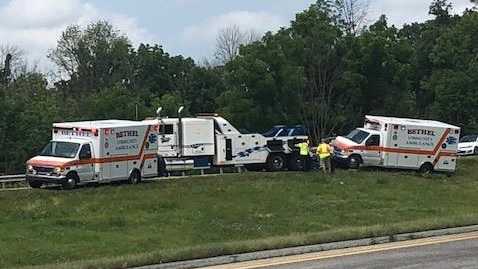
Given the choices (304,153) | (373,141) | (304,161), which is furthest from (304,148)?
(373,141)

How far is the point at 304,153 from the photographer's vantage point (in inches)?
1537

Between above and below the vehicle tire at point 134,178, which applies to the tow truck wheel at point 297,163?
above

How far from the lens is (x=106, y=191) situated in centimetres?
2947

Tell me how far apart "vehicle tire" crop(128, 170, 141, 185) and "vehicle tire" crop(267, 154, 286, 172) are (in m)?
7.82

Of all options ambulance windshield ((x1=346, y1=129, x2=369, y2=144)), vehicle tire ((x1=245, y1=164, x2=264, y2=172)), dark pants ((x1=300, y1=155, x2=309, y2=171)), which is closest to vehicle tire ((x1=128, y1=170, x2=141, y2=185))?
vehicle tire ((x1=245, y1=164, x2=264, y2=172))

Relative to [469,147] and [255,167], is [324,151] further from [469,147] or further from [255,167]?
[469,147]

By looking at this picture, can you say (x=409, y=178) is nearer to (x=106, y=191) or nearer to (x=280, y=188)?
(x=280, y=188)

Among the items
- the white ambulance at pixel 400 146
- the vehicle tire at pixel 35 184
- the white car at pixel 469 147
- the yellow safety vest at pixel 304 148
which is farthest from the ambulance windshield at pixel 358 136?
the vehicle tire at pixel 35 184

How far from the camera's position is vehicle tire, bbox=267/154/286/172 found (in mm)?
39188

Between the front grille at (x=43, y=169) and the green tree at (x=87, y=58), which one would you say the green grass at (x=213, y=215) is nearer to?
the front grille at (x=43, y=169)

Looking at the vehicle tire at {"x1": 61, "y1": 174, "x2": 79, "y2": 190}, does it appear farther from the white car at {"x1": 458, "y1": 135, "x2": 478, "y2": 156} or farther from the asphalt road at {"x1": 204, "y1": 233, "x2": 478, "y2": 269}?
the white car at {"x1": 458, "y1": 135, "x2": 478, "y2": 156}

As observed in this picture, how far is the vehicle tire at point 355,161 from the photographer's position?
39219 mm

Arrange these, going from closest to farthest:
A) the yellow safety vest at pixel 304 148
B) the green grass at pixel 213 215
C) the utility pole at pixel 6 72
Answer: the green grass at pixel 213 215 → the yellow safety vest at pixel 304 148 → the utility pole at pixel 6 72

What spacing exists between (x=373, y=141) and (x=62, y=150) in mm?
15703
